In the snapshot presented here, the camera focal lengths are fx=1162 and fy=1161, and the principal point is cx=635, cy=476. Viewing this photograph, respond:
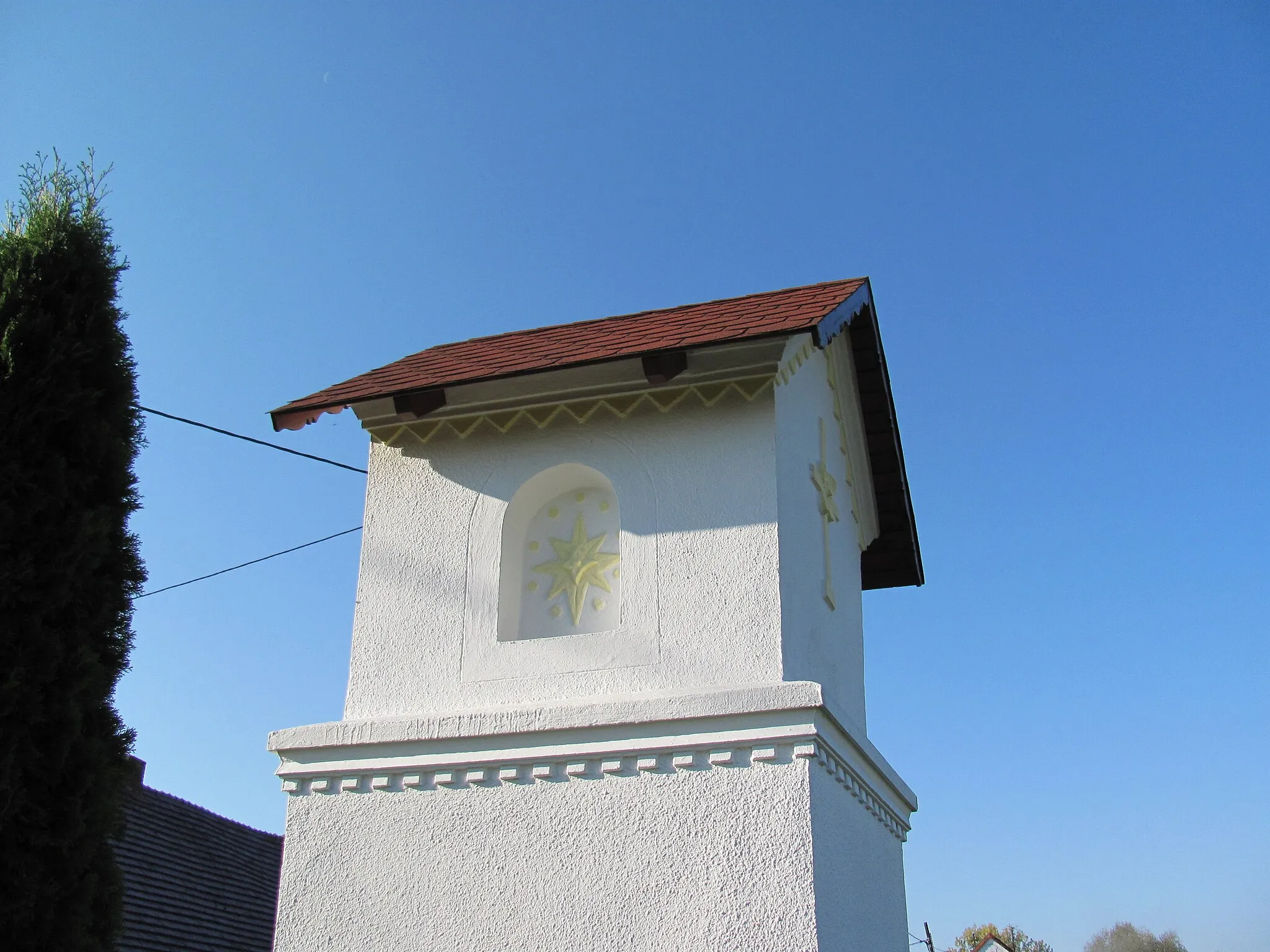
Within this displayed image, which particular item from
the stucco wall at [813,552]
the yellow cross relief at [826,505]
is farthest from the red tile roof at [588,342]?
the yellow cross relief at [826,505]

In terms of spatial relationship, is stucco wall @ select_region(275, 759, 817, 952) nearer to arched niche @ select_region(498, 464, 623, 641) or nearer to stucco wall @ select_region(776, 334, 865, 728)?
stucco wall @ select_region(776, 334, 865, 728)

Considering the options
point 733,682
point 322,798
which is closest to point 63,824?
point 322,798

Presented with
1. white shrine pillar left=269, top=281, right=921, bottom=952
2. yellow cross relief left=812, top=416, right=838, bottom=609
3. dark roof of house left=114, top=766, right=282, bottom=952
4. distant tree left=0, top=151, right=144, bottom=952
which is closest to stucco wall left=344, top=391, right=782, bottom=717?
white shrine pillar left=269, top=281, right=921, bottom=952

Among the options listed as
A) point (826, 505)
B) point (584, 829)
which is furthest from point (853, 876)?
point (826, 505)

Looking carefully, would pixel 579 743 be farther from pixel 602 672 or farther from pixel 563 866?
pixel 563 866

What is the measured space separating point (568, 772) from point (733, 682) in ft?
3.43

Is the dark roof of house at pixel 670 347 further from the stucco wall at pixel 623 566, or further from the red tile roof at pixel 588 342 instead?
the stucco wall at pixel 623 566

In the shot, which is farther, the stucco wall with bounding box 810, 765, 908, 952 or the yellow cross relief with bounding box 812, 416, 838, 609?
the yellow cross relief with bounding box 812, 416, 838, 609

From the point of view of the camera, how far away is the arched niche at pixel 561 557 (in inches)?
282

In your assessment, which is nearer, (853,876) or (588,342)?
(853,876)

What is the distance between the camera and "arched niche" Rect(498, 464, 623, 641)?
716 cm

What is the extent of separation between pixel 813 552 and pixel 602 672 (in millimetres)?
1761

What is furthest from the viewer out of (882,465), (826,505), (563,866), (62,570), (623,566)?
(882,465)

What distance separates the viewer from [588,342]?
7.77 meters
